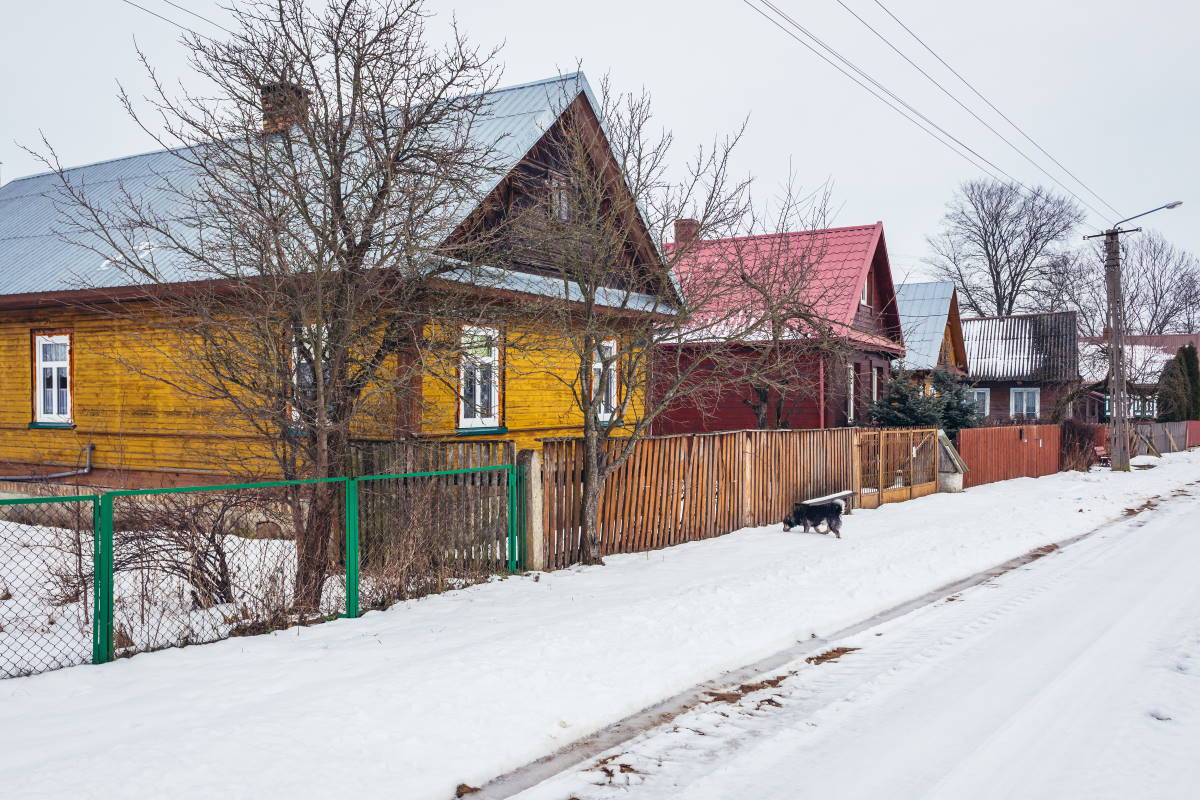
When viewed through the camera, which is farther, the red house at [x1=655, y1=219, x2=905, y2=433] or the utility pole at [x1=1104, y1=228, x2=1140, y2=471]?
the utility pole at [x1=1104, y1=228, x2=1140, y2=471]

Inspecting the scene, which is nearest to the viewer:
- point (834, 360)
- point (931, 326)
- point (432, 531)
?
point (432, 531)

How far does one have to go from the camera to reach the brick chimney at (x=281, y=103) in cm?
841

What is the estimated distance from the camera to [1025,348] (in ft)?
145

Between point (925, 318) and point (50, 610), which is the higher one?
point (925, 318)

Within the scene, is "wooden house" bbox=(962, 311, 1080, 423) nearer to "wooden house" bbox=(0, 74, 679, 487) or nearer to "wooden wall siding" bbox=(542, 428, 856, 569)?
"wooden wall siding" bbox=(542, 428, 856, 569)

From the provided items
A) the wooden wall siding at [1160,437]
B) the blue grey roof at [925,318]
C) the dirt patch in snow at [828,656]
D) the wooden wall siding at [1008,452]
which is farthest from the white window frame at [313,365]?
the wooden wall siding at [1160,437]

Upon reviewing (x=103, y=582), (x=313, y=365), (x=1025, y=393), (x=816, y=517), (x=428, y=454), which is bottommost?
(x=816, y=517)

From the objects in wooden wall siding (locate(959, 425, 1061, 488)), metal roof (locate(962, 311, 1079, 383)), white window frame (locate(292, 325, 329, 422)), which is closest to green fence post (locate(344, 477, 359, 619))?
white window frame (locate(292, 325, 329, 422))

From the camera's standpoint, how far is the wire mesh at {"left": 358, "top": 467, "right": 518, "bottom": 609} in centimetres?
867

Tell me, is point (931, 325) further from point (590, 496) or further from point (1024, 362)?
point (590, 496)

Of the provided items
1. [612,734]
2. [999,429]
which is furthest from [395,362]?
[999,429]

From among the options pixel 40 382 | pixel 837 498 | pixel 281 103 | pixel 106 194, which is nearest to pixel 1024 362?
pixel 837 498

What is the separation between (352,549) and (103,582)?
1.93m

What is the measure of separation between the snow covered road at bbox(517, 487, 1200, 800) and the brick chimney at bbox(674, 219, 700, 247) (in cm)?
473
